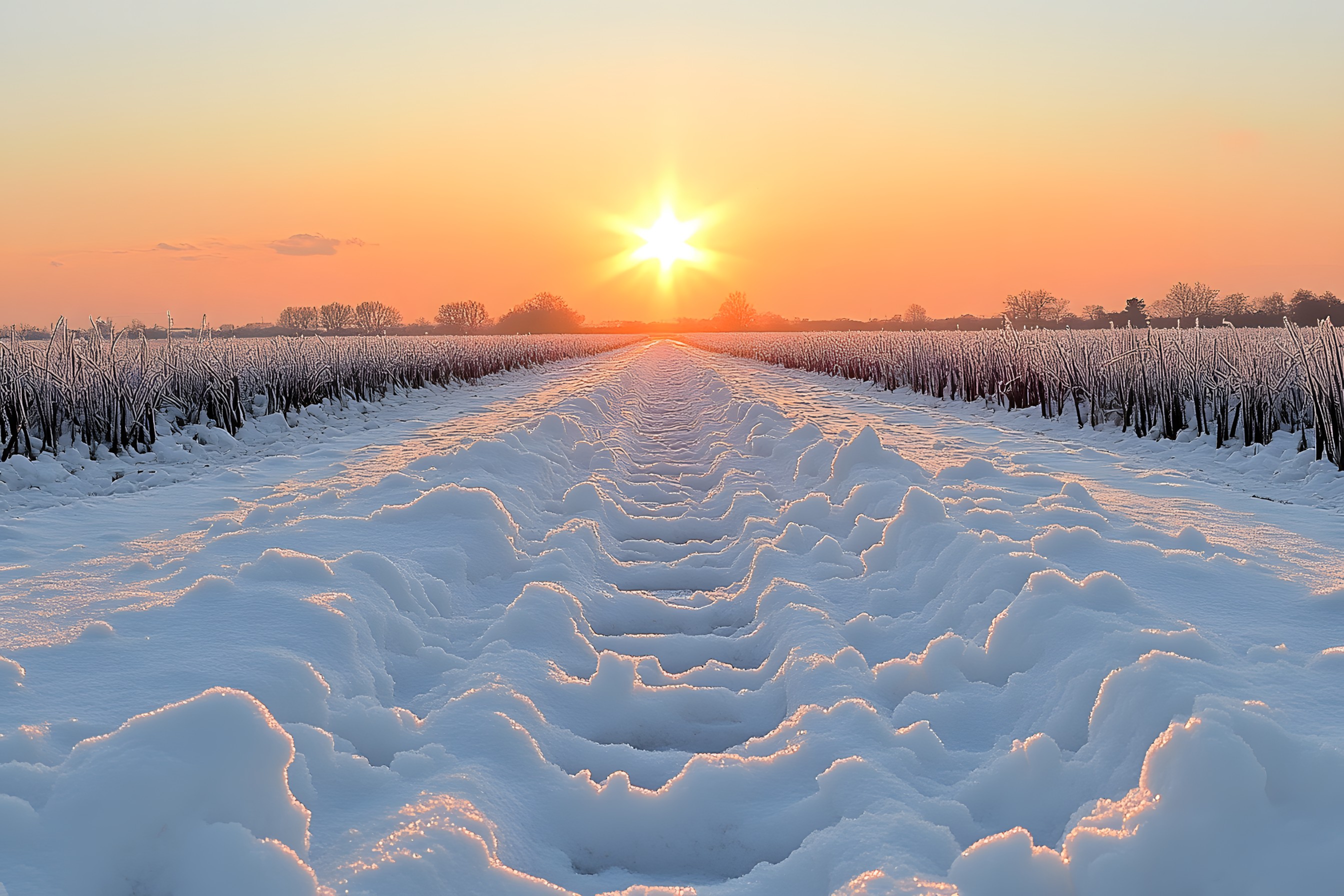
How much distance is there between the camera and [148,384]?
29.1 feet

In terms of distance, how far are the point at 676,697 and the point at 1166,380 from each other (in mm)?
9125

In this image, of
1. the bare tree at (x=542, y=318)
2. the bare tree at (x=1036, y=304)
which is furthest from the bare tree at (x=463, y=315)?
the bare tree at (x=1036, y=304)

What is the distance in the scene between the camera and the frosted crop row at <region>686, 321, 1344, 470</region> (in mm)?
7012

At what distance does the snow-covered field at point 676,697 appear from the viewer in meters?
1.52

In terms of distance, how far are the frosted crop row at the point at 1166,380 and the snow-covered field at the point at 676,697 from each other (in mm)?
3039

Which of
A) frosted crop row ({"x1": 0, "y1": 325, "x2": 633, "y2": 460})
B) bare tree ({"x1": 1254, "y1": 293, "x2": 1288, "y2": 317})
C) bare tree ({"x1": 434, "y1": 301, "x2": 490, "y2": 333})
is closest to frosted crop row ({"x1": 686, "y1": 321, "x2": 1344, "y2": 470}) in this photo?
frosted crop row ({"x1": 0, "y1": 325, "x2": 633, "y2": 460})

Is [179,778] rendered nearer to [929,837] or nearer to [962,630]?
[929,837]

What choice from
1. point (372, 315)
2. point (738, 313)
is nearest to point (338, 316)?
point (372, 315)

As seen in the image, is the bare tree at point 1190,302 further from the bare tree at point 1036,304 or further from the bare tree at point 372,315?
the bare tree at point 372,315

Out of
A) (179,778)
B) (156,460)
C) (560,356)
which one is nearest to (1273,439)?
(179,778)

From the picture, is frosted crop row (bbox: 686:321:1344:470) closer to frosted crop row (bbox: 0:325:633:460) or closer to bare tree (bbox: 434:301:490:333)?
frosted crop row (bbox: 0:325:633:460)

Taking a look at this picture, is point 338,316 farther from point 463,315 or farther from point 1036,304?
point 1036,304

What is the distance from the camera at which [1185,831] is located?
1.52 m

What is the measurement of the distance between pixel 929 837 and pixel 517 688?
1.35m
